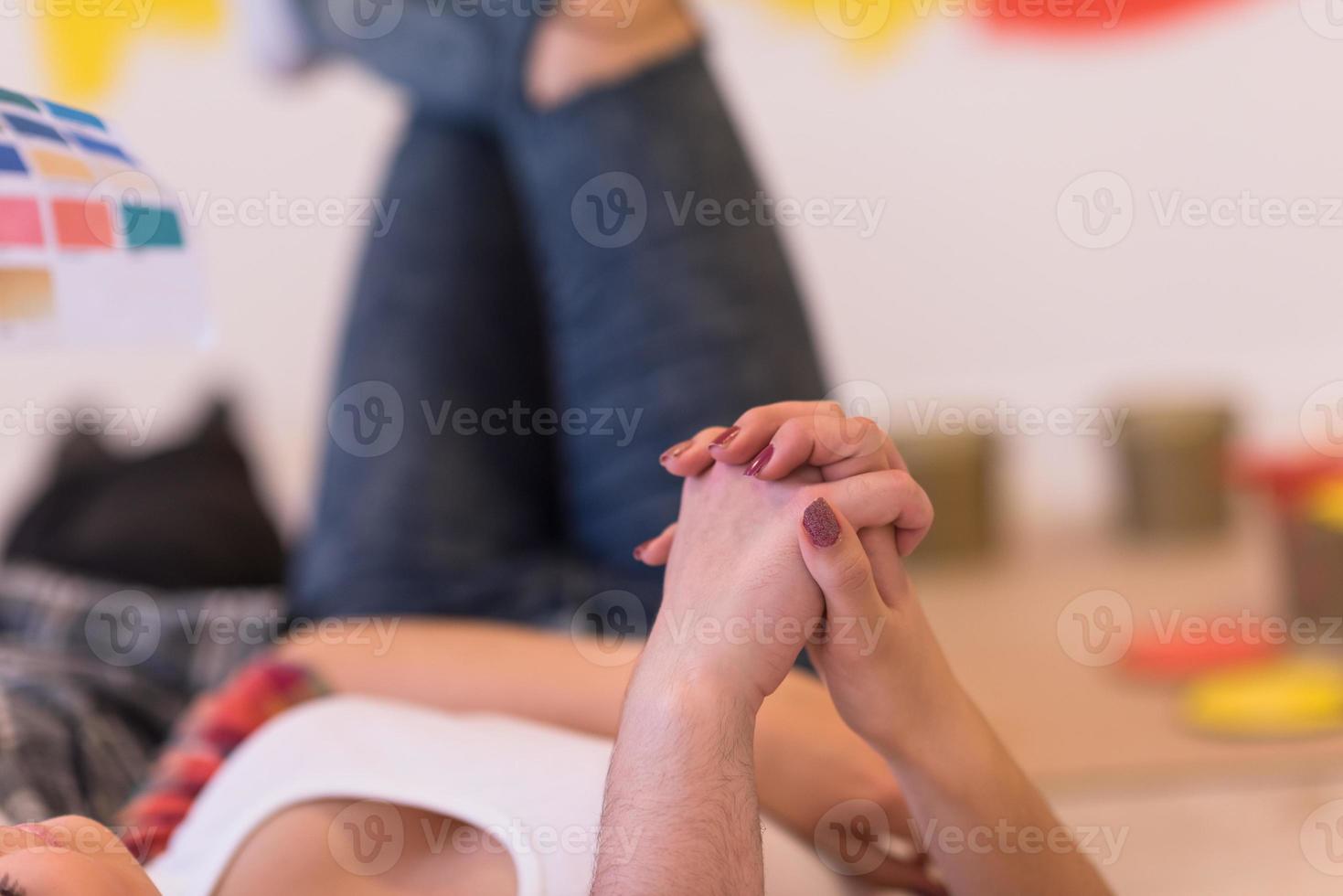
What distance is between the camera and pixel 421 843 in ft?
1.88

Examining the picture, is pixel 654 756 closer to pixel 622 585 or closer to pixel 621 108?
pixel 622 585

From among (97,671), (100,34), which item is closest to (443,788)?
(97,671)

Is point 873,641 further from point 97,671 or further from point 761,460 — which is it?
point 97,671

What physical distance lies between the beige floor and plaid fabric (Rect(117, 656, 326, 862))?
22.4 inches

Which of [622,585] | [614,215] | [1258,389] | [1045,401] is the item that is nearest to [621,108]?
[614,215]

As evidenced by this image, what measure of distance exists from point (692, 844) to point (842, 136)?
65.3 inches

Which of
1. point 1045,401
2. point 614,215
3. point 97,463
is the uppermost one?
point 614,215

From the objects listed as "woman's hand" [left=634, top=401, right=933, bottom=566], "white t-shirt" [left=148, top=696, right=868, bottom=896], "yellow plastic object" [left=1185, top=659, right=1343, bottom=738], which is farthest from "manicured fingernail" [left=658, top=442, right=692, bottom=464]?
"yellow plastic object" [left=1185, top=659, right=1343, bottom=738]

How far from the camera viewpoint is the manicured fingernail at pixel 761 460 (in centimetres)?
48

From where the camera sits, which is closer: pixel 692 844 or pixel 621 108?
pixel 692 844

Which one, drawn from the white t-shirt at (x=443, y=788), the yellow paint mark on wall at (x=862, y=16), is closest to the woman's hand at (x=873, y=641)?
the white t-shirt at (x=443, y=788)

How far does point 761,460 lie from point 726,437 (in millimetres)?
20

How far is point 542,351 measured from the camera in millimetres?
1032

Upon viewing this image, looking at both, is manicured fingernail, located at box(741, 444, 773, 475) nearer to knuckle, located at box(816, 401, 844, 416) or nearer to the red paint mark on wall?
knuckle, located at box(816, 401, 844, 416)
